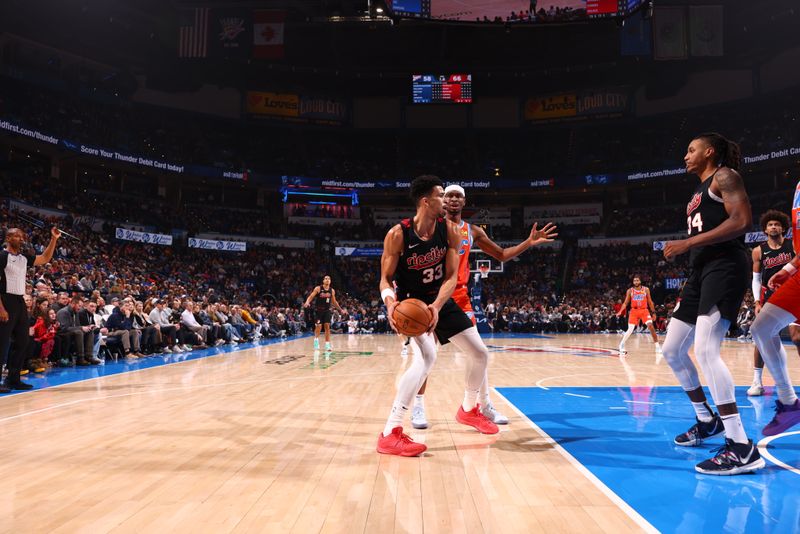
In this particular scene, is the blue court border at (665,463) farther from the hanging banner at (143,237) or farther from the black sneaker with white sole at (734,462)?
the hanging banner at (143,237)

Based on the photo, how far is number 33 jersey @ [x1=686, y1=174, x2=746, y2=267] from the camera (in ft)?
12.3

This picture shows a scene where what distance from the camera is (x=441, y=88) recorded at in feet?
110

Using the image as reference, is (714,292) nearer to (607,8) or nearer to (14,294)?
(14,294)

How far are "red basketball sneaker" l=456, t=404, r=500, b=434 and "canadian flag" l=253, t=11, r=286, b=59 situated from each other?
24.9 metres

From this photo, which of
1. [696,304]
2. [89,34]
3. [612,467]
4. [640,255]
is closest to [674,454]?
[612,467]

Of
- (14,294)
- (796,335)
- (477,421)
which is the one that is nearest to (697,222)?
(796,335)

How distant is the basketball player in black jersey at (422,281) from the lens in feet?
13.2

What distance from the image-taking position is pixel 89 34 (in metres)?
30.4

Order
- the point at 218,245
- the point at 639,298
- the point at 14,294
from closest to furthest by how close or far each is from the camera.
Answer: the point at 14,294
the point at 639,298
the point at 218,245

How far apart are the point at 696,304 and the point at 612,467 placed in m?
1.33

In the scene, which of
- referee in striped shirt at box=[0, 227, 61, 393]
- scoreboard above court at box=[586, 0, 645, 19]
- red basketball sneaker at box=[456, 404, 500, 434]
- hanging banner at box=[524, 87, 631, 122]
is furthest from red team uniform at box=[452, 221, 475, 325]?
hanging banner at box=[524, 87, 631, 122]

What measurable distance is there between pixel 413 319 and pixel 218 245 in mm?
30980

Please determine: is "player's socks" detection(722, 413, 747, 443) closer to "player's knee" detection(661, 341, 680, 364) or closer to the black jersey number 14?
"player's knee" detection(661, 341, 680, 364)

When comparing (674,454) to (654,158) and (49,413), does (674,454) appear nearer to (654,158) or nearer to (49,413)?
(49,413)
